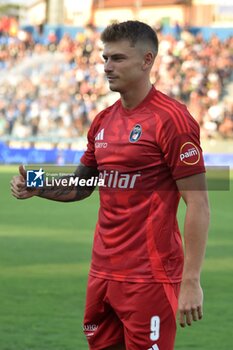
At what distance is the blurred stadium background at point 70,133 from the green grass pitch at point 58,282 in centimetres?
1

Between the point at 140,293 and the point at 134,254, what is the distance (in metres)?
0.18

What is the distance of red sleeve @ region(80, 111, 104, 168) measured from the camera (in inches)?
190

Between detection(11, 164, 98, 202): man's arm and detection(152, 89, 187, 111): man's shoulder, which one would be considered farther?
detection(11, 164, 98, 202): man's arm

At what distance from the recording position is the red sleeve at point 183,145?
441 cm

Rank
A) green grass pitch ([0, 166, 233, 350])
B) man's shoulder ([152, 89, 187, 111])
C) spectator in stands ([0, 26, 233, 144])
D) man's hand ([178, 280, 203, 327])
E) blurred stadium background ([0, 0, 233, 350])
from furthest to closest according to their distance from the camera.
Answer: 1. spectator in stands ([0, 26, 233, 144])
2. blurred stadium background ([0, 0, 233, 350])
3. green grass pitch ([0, 166, 233, 350])
4. man's shoulder ([152, 89, 187, 111])
5. man's hand ([178, 280, 203, 327])

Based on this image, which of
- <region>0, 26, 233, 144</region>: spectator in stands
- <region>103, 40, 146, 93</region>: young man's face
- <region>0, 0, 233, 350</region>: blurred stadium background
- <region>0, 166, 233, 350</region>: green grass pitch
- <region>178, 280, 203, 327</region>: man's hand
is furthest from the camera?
<region>0, 26, 233, 144</region>: spectator in stands

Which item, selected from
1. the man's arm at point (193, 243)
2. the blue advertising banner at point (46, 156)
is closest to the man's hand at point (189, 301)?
the man's arm at point (193, 243)

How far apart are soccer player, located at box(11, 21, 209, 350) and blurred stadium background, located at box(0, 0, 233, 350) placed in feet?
3.68

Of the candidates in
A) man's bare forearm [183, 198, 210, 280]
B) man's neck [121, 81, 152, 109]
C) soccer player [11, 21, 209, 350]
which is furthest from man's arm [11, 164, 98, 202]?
man's bare forearm [183, 198, 210, 280]

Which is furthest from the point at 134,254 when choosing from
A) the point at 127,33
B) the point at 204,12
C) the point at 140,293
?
the point at 204,12

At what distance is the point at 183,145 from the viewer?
4406 mm

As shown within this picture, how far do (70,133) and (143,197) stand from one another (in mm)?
29743

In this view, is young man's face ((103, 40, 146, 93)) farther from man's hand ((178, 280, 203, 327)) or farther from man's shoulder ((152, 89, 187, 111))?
man's hand ((178, 280, 203, 327))

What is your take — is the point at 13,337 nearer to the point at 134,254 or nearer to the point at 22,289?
the point at 22,289
